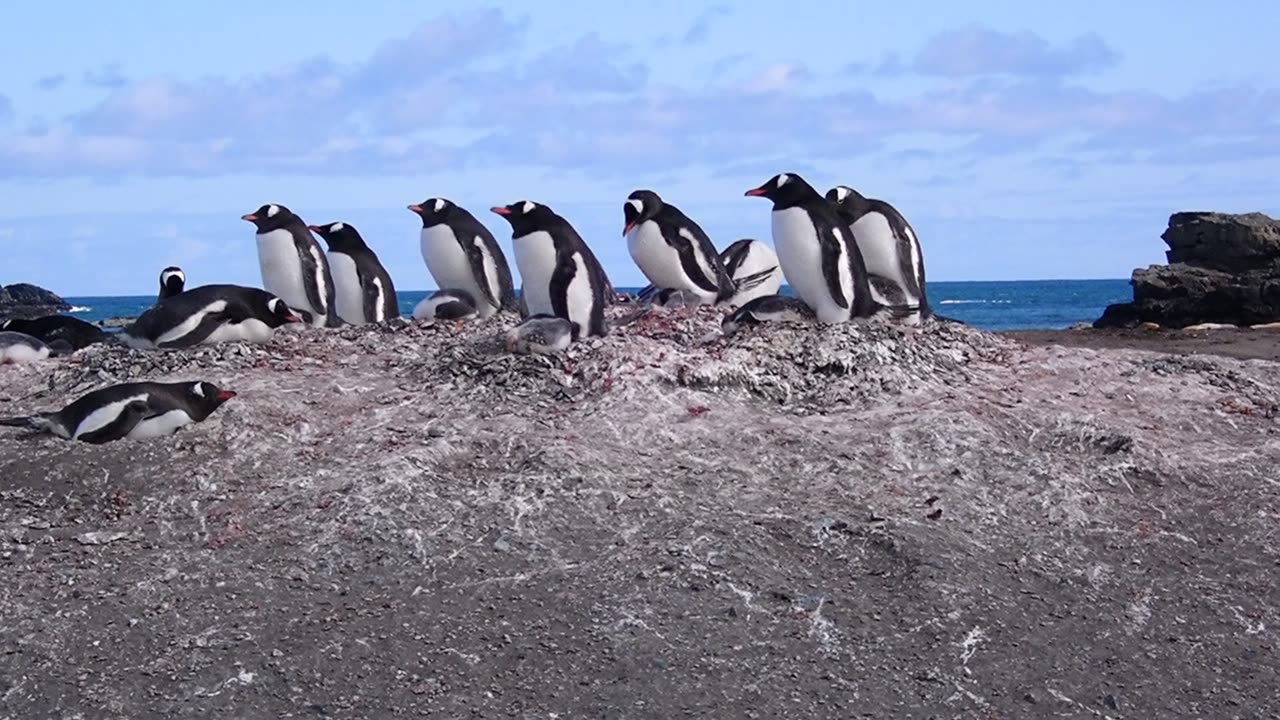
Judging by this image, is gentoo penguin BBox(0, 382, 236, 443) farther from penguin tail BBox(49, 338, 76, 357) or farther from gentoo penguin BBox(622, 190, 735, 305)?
gentoo penguin BBox(622, 190, 735, 305)

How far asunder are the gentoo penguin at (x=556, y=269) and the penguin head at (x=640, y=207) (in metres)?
1.37

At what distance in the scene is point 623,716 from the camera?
19.1 ft

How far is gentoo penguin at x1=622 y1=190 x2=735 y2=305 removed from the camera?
12219 millimetres

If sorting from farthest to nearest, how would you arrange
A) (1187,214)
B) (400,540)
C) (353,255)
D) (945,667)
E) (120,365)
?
(1187,214), (353,255), (120,365), (400,540), (945,667)

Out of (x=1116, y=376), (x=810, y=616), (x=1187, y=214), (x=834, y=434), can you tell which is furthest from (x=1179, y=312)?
(x=810, y=616)

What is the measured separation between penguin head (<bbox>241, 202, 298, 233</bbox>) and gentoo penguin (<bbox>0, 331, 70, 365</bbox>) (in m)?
2.34

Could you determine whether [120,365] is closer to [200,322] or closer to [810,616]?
[200,322]

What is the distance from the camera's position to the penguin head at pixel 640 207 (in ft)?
40.3

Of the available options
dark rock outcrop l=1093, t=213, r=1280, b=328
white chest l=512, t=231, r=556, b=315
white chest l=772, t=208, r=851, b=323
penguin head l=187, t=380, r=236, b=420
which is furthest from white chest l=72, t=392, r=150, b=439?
dark rock outcrop l=1093, t=213, r=1280, b=328

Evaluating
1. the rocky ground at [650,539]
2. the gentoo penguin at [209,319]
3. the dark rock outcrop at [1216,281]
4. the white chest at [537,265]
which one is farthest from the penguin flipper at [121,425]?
the dark rock outcrop at [1216,281]

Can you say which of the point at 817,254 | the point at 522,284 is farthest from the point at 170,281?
the point at 817,254

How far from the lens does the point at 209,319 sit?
9.95 m

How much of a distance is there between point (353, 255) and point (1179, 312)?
19.2 meters

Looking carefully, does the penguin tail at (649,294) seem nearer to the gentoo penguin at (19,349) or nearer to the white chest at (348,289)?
the white chest at (348,289)
